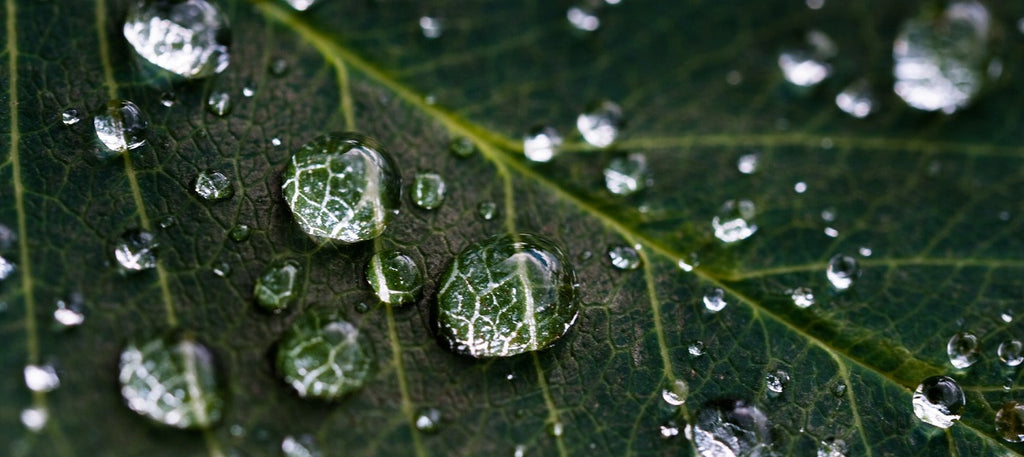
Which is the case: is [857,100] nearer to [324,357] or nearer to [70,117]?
[324,357]

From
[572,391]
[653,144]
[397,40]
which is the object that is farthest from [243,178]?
[653,144]

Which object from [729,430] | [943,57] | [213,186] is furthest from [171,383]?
[943,57]

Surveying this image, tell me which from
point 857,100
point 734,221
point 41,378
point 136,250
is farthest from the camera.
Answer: point 857,100

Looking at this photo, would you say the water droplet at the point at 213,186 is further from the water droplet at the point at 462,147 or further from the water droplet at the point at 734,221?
the water droplet at the point at 734,221

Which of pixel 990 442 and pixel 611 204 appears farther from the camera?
pixel 611 204

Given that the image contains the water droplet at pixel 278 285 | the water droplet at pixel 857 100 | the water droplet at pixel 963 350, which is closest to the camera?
the water droplet at pixel 278 285

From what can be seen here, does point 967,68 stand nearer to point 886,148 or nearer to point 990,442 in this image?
point 886,148

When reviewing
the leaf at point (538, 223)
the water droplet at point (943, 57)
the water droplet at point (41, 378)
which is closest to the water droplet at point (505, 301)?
the leaf at point (538, 223)
